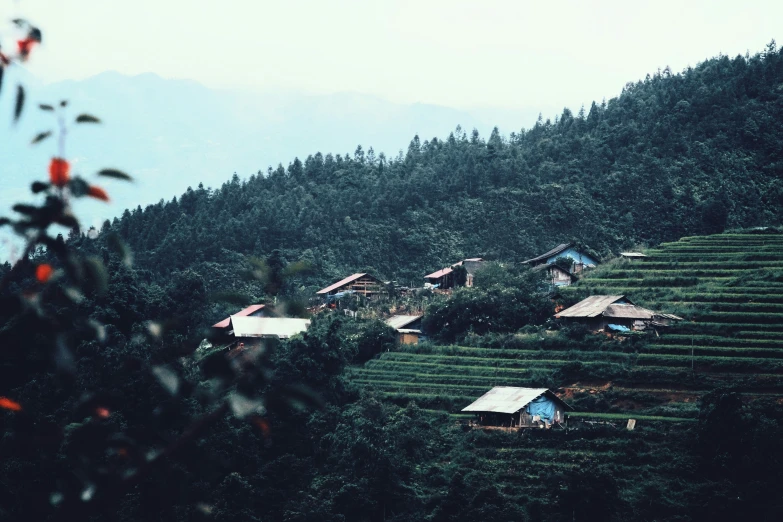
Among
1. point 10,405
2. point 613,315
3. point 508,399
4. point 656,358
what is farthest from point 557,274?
point 10,405

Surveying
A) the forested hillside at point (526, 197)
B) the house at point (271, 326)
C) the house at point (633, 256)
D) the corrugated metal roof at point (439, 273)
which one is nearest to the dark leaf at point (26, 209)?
the house at point (271, 326)

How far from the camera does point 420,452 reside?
85.9ft

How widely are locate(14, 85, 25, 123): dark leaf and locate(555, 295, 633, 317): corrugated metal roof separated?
29.7m

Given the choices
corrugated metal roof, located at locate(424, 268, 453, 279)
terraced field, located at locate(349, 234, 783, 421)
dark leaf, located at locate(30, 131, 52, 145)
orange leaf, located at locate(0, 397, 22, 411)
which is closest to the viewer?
dark leaf, located at locate(30, 131, 52, 145)

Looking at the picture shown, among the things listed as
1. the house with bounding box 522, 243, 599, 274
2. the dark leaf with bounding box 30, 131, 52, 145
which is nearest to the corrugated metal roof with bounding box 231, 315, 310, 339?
the house with bounding box 522, 243, 599, 274

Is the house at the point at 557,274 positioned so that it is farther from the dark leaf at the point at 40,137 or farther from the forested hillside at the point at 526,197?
the dark leaf at the point at 40,137

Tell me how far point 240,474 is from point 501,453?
656cm

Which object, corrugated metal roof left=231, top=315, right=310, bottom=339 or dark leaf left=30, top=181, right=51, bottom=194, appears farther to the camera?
corrugated metal roof left=231, top=315, right=310, bottom=339

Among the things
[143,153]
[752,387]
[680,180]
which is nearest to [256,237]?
[680,180]

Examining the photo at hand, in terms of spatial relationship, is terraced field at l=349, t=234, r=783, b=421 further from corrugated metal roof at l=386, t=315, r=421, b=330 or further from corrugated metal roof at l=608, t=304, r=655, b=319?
corrugated metal roof at l=386, t=315, r=421, b=330

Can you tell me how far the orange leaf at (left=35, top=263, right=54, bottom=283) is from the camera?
3225 millimetres

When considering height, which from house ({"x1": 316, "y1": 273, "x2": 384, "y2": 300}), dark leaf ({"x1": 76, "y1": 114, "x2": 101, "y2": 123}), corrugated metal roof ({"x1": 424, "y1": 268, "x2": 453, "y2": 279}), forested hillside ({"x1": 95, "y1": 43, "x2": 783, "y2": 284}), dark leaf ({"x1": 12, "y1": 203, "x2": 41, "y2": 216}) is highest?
forested hillside ({"x1": 95, "y1": 43, "x2": 783, "y2": 284})

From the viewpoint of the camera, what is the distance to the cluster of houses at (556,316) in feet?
89.9

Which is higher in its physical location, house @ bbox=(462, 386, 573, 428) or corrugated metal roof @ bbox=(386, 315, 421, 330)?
corrugated metal roof @ bbox=(386, 315, 421, 330)
